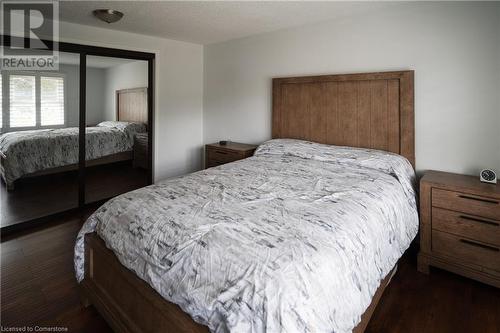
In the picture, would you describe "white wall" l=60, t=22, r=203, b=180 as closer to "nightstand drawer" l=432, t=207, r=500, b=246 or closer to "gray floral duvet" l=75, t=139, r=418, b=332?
"gray floral duvet" l=75, t=139, r=418, b=332

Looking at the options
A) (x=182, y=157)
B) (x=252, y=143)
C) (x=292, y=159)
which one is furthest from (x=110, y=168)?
(x=292, y=159)

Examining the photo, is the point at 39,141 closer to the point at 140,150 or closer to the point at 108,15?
the point at 140,150

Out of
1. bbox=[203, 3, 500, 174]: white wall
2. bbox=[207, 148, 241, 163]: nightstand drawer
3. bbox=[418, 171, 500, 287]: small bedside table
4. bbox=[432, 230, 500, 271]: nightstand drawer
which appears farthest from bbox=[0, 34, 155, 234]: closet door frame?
bbox=[432, 230, 500, 271]: nightstand drawer

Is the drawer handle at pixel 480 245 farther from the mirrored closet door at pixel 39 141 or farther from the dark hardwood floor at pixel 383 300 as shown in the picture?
the mirrored closet door at pixel 39 141

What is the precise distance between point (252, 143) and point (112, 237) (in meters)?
2.64

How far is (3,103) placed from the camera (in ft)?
9.02

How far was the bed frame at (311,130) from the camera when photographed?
135 cm

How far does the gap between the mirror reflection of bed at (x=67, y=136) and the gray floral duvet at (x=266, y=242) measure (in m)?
1.88

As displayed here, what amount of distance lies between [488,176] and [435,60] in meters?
1.07

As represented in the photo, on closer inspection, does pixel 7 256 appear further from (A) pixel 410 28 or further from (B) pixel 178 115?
(A) pixel 410 28

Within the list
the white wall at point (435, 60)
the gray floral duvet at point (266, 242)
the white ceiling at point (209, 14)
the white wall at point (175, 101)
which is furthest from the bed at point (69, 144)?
the white wall at point (435, 60)

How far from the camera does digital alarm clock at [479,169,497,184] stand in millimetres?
2086

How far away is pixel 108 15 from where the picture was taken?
2.79 metres

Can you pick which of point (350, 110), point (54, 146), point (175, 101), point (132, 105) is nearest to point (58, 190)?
point (54, 146)
